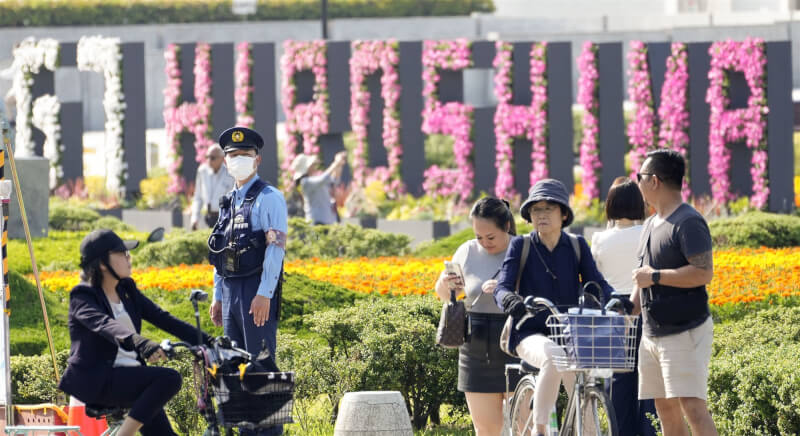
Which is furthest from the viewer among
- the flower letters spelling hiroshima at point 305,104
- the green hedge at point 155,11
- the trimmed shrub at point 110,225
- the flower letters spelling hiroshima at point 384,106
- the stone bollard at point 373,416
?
the green hedge at point 155,11

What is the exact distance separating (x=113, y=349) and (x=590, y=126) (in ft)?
55.1

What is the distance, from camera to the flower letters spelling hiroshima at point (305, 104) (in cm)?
2584

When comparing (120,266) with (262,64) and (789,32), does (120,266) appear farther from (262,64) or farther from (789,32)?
(789,32)

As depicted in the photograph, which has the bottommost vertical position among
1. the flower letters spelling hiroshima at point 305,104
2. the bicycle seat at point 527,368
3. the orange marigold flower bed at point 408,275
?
the orange marigold flower bed at point 408,275

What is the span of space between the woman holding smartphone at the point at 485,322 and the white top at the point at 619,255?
758 millimetres

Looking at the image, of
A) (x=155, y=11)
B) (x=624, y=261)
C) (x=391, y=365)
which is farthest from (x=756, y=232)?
(x=155, y=11)

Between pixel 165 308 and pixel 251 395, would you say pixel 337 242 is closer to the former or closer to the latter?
pixel 165 308

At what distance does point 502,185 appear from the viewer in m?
23.4

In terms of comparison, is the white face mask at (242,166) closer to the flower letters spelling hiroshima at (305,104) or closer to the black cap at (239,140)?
the black cap at (239,140)

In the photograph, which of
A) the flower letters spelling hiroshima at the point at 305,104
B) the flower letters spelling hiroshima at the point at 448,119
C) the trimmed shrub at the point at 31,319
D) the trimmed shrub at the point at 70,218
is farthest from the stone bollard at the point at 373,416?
the flower letters spelling hiroshima at the point at 305,104

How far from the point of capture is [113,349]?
22.4 feet

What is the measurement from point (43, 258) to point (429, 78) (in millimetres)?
8363

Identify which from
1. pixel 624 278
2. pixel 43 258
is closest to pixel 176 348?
pixel 624 278

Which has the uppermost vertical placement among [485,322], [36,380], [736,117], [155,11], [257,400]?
[155,11]
